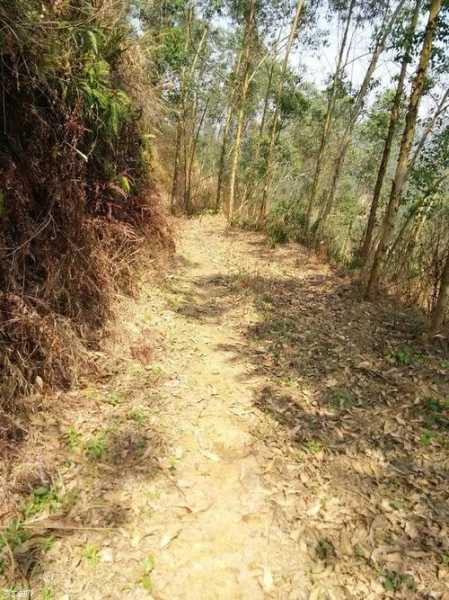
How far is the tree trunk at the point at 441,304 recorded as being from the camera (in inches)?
156

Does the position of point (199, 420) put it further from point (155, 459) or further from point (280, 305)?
point (280, 305)

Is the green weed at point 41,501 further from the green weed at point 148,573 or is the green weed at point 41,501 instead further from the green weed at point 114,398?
the green weed at point 114,398

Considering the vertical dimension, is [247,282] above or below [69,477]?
above

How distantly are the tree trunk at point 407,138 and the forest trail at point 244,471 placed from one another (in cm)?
114

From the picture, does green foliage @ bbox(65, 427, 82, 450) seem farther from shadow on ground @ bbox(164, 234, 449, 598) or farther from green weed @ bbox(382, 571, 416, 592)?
green weed @ bbox(382, 571, 416, 592)

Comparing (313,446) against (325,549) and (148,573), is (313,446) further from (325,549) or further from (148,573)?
(148,573)

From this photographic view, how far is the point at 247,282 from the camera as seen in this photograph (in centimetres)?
613

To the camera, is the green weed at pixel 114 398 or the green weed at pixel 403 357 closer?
the green weed at pixel 114 398

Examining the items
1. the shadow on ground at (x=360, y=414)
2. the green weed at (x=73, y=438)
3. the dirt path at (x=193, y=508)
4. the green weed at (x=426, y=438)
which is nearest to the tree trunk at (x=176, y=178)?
the shadow on ground at (x=360, y=414)

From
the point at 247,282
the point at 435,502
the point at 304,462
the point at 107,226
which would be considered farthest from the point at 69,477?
the point at 247,282

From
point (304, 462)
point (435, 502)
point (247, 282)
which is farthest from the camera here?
point (247, 282)

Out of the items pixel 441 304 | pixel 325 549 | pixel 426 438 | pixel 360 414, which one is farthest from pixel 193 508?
pixel 441 304

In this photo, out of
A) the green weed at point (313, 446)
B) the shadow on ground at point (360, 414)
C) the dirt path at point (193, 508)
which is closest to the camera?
the dirt path at point (193, 508)

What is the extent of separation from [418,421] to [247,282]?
3.48m
